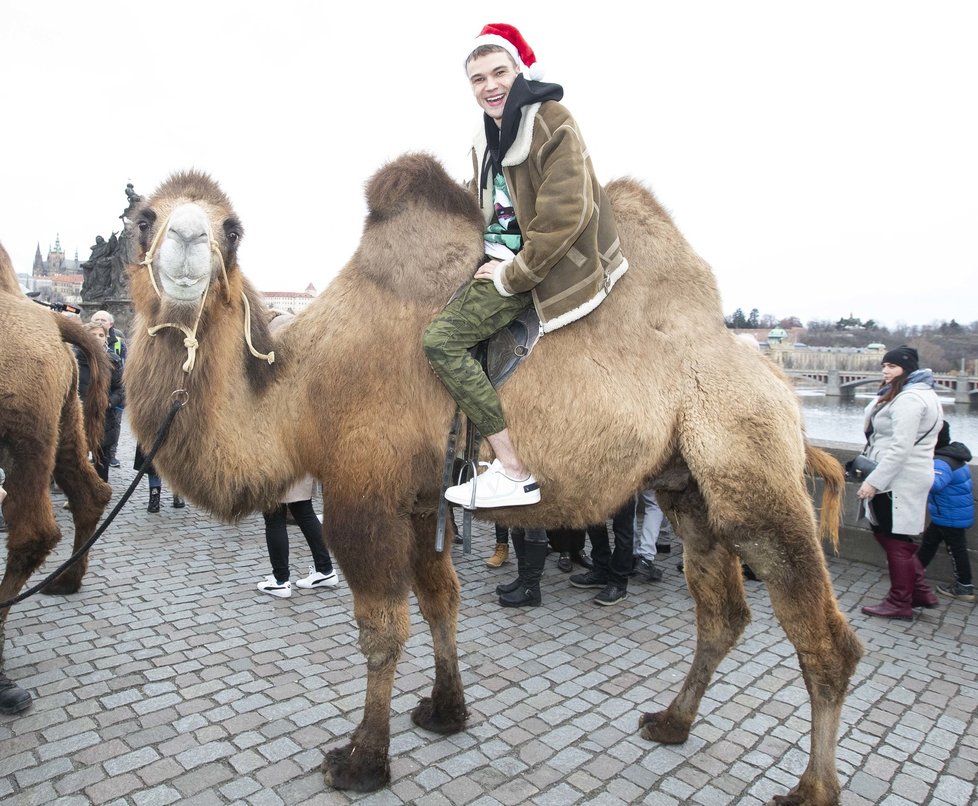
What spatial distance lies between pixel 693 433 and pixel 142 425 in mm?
2642

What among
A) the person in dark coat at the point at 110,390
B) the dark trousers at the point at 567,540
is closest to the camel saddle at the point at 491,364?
the dark trousers at the point at 567,540

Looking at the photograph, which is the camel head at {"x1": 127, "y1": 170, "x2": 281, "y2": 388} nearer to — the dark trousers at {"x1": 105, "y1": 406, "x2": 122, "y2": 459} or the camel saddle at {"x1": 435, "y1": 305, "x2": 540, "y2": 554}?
the camel saddle at {"x1": 435, "y1": 305, "x2": 540, "y2": 554}

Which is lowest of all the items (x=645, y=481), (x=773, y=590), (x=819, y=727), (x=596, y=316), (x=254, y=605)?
(x=254, y=605)

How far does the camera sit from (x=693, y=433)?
3.28 m

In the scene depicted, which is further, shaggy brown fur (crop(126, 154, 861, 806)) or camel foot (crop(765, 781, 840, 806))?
camel foot (crop(765, 781, 840, 806))

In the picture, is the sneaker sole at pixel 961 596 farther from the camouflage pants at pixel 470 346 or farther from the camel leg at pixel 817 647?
the camouflage pants at pixel 470 346

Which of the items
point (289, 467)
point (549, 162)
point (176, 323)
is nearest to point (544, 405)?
point (549, 162)

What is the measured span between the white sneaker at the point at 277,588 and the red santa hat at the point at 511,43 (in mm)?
4920

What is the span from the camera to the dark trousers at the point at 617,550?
654cm

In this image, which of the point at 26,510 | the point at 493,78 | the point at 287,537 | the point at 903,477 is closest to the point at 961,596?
the point at 903,477

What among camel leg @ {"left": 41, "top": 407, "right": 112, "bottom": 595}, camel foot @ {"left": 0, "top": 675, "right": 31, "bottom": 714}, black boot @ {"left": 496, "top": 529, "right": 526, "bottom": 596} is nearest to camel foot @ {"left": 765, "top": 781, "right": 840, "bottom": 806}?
black boot @ {"left": 496, "top": 529, "right": 526, "bottom": 596}

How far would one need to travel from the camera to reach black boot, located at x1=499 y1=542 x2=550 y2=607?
626 centimetres

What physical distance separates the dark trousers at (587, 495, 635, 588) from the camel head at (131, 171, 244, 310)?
175 inches

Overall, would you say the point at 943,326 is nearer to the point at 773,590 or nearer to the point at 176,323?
the point at 773,590
